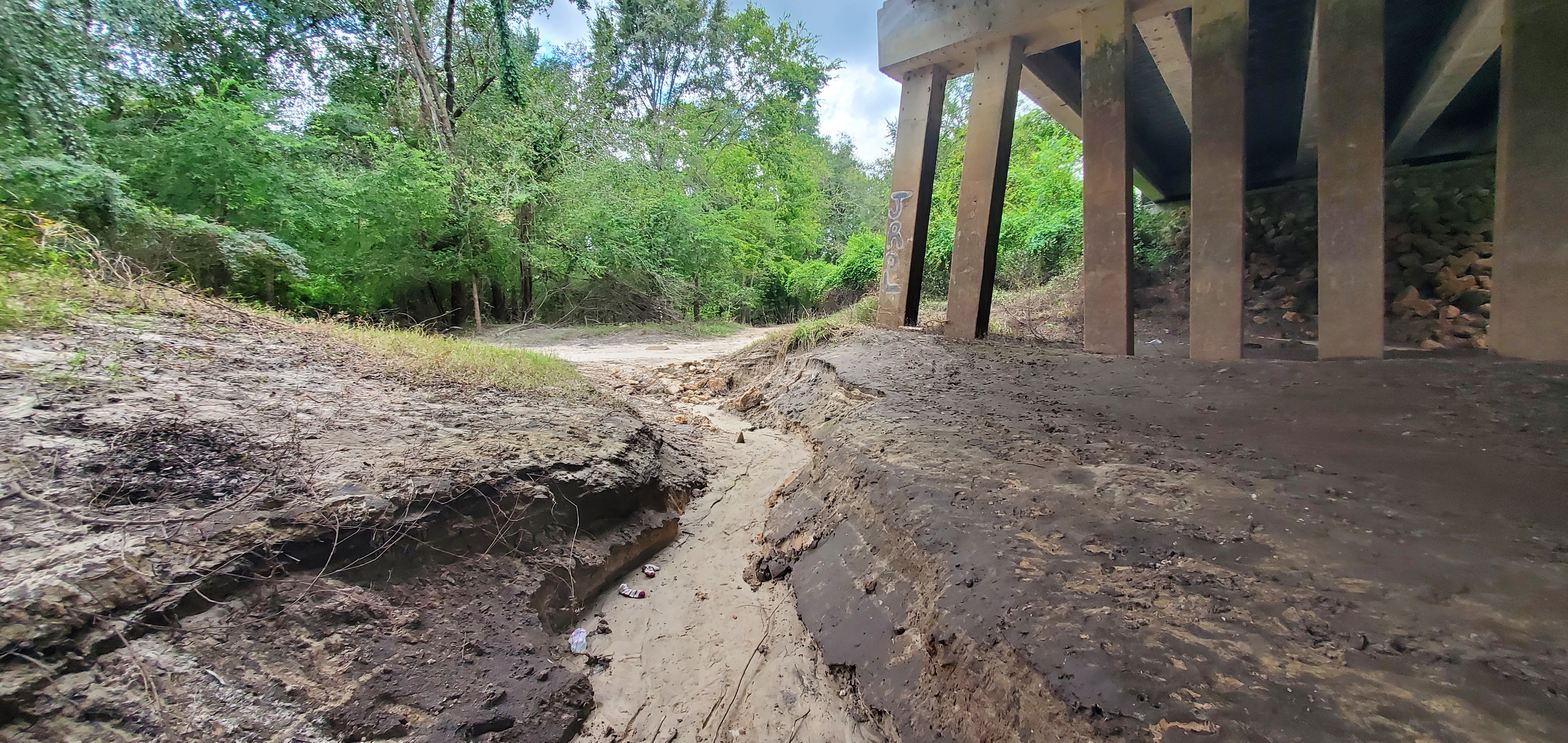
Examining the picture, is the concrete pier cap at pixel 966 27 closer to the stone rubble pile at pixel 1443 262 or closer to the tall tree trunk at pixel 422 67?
the stone rubble pile at pixel 1443 262

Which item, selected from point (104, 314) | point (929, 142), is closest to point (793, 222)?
point (929, 142)

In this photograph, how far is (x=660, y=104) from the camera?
23.8m

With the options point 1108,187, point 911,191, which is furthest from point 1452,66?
point 911,191

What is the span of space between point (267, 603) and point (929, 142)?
25.7 feet

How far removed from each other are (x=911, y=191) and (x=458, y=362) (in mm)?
5812

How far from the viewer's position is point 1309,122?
873cm

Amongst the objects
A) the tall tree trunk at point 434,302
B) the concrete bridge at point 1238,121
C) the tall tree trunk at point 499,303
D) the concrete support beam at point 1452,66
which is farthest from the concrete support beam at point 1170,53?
the tall tree trunk at point 434,302

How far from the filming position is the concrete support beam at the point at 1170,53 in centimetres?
662

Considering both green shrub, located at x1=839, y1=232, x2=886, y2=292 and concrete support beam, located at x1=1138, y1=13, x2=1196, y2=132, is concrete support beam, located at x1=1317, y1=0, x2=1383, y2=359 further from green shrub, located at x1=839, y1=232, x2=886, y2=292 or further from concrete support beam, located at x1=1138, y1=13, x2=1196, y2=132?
green shrub, located at x1=839, y1=232, x2=886, y2=292

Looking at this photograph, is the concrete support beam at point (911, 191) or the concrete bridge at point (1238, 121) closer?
the concrete bridge at point (1238, 121)

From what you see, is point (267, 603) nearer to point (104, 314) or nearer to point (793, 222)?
point (104, 314)

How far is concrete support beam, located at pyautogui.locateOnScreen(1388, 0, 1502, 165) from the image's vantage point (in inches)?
217

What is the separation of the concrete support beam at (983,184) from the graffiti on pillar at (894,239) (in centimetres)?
75

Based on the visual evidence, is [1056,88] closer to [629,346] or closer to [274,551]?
[629,346]
